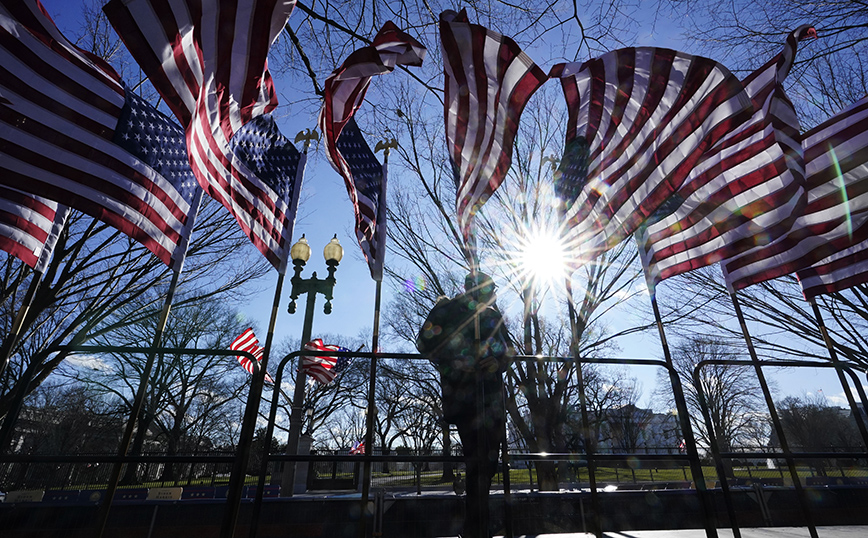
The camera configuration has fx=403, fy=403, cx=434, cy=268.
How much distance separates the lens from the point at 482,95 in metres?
4.04

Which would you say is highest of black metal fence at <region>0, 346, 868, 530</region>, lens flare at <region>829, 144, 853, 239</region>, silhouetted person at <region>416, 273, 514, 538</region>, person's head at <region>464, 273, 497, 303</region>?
lens flare at <region>829, 144, 853, 239</region>

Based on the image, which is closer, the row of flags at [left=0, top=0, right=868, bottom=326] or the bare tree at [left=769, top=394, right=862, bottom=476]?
the row of flags at [left=0, top=0, right=868, bottom=326]

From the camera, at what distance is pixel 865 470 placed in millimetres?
29359

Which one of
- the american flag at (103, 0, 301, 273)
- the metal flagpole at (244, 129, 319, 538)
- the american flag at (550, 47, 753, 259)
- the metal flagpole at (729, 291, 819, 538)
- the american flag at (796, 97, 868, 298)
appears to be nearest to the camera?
the metal flagpole at (244, 129, 319, 538)

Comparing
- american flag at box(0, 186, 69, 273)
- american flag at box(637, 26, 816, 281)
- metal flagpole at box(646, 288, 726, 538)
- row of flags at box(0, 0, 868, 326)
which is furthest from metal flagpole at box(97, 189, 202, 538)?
american flag at box(637, 26, 816, 281)

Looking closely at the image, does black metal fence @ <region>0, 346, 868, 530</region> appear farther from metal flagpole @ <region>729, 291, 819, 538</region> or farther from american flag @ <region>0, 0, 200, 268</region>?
american flag @ <region>0, 0, 200, 268</region>

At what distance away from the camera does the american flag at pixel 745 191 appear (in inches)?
143

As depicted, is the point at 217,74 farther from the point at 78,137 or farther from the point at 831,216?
the point at 831,216

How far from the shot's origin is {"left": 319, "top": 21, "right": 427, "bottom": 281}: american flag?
3.90 metres

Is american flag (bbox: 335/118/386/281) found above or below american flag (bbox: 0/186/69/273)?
above

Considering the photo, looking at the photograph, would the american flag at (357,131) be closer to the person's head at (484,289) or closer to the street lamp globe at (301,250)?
the person's head at (484,289)

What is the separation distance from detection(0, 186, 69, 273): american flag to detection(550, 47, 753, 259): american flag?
526 cm

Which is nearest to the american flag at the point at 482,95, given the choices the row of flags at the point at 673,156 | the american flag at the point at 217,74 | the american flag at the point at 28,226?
the row of flags at the point at 673,156

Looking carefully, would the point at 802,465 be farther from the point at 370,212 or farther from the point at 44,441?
the point at 44,441
